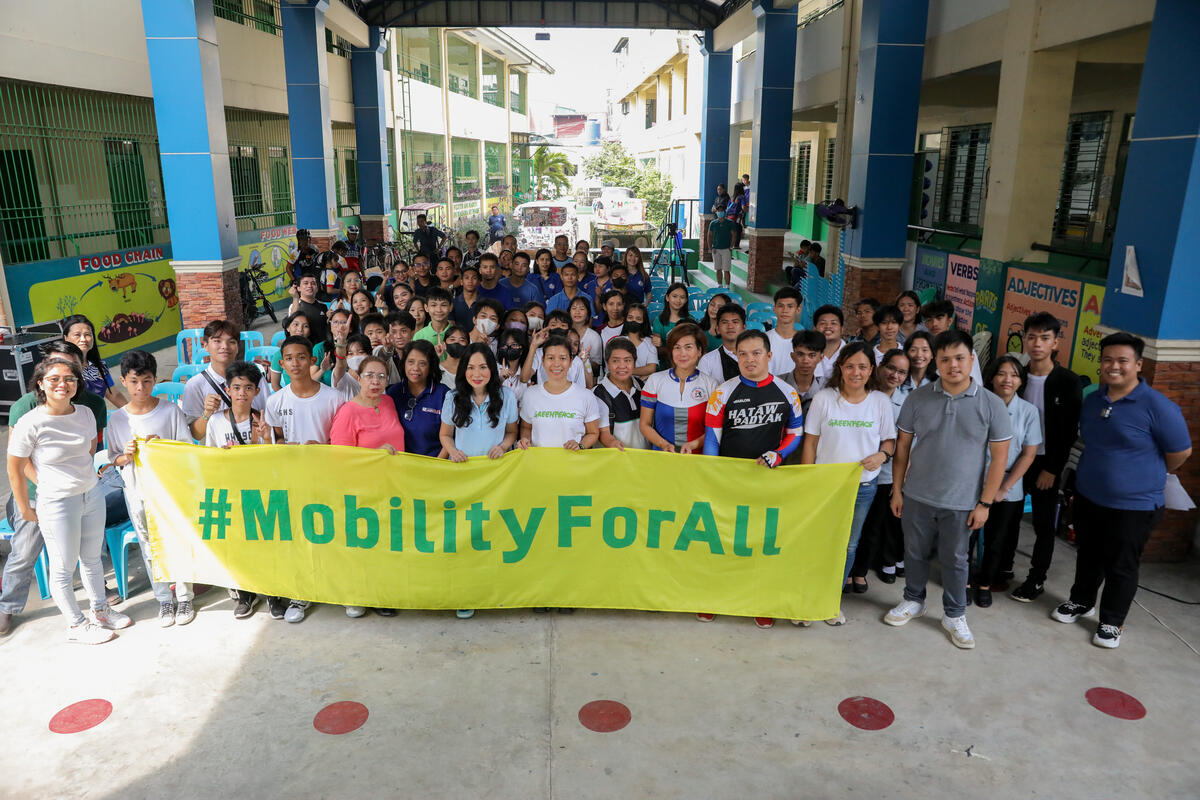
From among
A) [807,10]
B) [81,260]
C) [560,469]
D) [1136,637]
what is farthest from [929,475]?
[807,10]

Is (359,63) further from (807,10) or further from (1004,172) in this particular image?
(1004,172)

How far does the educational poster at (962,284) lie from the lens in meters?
10.1

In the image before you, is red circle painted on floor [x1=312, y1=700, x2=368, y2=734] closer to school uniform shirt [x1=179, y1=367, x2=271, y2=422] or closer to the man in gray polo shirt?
school uniform shirt [x1=179, y1=367, x2=271, y2=422]

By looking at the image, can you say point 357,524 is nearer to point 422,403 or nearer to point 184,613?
point 422,403

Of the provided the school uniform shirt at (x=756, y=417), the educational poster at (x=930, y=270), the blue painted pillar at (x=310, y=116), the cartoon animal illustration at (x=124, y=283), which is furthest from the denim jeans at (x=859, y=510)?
the blue painted pillar at (x=310, y=116)

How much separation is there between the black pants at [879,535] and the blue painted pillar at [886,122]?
7.20m

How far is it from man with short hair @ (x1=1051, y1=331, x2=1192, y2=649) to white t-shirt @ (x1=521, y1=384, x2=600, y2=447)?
298cm

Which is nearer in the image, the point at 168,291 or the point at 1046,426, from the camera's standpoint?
the point at 1046,426

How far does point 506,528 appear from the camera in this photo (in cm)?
492

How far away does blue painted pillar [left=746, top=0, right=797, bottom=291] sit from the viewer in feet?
55.3

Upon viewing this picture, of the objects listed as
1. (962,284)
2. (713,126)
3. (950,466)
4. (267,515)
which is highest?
(713,126)

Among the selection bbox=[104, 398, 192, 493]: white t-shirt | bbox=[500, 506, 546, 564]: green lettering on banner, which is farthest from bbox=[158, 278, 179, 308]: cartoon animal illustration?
bbox=[500, 506, 546, 564]: green lettering on banner

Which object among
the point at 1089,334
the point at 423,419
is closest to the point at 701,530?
the point at 423,419

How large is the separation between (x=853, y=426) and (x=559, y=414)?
1757 mm
